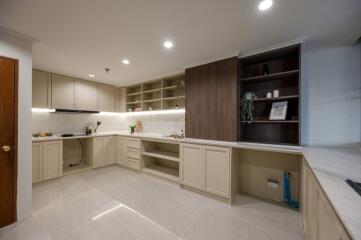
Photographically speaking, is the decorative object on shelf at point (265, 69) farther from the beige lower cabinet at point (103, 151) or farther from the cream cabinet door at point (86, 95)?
the cream cabinet door at point (86, 95)

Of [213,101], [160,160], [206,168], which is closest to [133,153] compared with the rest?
[160,160]

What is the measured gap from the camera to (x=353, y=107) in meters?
2.09

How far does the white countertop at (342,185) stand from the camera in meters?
0.61

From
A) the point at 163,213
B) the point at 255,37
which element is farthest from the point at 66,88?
the point at 255,37

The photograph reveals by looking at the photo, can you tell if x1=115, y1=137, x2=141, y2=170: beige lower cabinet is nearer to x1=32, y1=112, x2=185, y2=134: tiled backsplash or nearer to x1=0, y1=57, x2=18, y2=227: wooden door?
x1=32, y1=112, x2=185, y2=134: tiled backsplash

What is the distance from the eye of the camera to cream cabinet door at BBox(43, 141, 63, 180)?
301 centimetres

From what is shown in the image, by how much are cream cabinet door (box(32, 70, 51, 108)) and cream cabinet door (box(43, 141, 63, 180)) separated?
0.91 m

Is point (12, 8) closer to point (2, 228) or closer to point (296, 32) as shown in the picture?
point (2, 228)

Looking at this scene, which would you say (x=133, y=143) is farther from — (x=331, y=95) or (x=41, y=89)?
(x=331, y=95)

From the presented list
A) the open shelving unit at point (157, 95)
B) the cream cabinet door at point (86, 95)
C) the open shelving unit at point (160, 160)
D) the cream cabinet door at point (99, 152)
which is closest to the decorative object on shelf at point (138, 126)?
the open shelving unit at point (157, 95)

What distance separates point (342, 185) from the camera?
91 cm

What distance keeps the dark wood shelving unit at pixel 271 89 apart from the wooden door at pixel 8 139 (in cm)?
312

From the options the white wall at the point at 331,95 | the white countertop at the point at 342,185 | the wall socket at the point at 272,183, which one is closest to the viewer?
the white countertop at the point at 342,185

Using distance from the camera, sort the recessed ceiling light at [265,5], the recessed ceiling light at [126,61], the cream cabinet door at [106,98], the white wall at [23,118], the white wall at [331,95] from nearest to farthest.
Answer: the recessed ceiling light at [265,5]
the white wall at [23,118]
the white wall at [331,95]
the recessed ceiling light at [126,61]
the cream cabinet door at [106,98]
